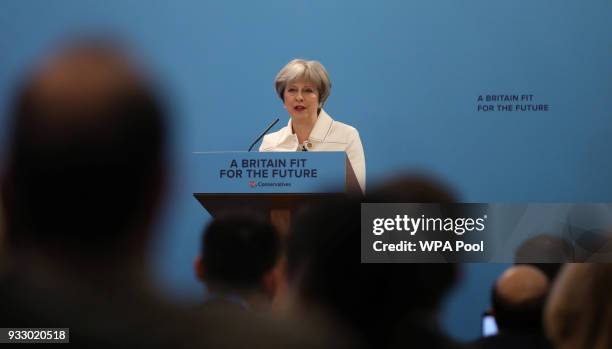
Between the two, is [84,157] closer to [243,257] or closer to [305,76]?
[243,257]

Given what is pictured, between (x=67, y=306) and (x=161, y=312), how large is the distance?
0.12m

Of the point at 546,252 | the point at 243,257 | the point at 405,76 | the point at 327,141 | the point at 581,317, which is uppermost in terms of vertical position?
the point at 405,76

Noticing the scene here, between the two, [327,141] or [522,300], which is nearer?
[522,300]

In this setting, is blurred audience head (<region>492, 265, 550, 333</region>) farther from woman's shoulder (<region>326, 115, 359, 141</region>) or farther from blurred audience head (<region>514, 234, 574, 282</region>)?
woman's shoulder (<region>326, 115, 359, 141</region>)

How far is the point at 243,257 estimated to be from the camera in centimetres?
288

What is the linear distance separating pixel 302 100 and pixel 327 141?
29 cm

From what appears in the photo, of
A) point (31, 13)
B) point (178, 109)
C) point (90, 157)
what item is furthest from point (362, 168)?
point (90, 157)

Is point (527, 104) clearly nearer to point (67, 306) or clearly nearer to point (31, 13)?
point (31, 13)

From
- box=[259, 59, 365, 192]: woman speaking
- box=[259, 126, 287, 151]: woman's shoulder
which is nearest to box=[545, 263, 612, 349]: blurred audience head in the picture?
box=[259, 59, 365, 192]: woman speaking

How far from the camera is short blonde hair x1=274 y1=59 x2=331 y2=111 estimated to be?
4.19 m

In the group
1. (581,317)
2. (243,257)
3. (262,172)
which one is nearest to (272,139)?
(262,172)

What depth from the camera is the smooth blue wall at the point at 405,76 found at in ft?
13.2

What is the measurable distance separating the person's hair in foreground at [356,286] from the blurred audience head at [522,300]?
27cm

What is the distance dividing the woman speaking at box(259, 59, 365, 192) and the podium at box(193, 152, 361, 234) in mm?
450
